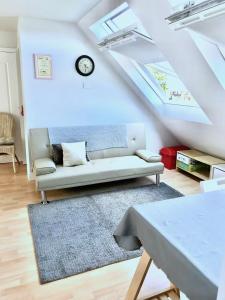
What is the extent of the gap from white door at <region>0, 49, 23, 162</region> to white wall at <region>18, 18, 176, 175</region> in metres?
1.16

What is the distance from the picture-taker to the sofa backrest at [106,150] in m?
3.50

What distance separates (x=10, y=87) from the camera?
14.9 ft

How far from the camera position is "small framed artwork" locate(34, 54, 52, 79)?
3.48 m

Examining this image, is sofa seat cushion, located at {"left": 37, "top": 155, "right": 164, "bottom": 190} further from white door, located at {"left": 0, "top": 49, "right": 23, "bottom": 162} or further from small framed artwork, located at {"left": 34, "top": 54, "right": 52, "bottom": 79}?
white door, located at {"left": 0, "top": 49, "right": 23, "bottom": 162}

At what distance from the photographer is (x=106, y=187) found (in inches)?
142

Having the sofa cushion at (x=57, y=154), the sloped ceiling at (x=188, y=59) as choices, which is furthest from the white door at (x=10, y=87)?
the sloped ceiling at (x=188, y=59)

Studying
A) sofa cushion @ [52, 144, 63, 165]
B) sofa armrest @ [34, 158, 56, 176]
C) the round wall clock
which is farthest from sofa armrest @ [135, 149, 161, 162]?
the round wall clock

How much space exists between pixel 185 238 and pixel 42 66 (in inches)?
123

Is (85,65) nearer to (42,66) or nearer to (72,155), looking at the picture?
(42,66)

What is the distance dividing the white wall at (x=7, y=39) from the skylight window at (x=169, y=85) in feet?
7.79

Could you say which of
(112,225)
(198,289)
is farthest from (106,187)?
(198,289)

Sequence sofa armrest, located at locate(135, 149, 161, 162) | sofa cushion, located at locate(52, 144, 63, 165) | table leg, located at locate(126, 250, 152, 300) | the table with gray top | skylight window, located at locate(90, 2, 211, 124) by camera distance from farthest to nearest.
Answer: sofa armrest, located at locate(135, 149, 161, 162)
sofa cushion, located at locate(52, 144, 63, 165)
skylight window, located at locate(90, 2, 211, 124)
table leg, located at locate(126, 250, 152, 300)
the table with gray top

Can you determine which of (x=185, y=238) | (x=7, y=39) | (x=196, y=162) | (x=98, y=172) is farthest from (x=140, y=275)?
(x=7, y=39)

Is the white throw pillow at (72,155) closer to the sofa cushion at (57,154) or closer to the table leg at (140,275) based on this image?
the sofa cushion at (57,154)
